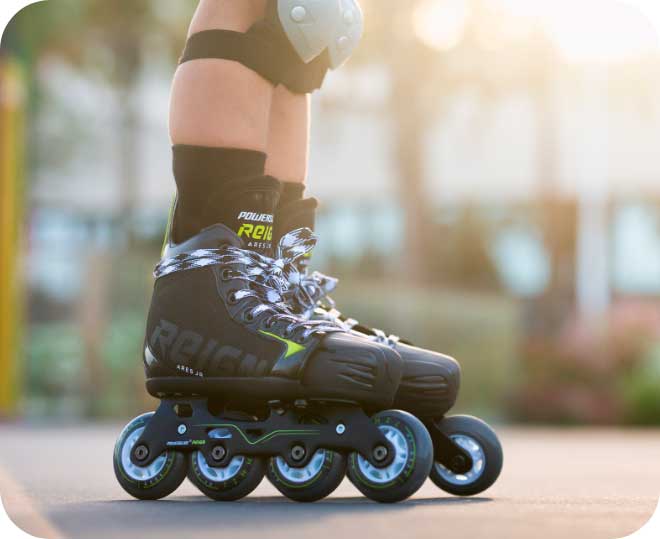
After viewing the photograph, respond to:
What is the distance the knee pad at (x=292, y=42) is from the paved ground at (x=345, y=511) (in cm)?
97

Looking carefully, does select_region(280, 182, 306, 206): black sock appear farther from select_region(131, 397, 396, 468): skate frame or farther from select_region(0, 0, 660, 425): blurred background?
select_region(0, 0, 660, 425): blurred background

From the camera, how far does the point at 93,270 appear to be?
11195mm

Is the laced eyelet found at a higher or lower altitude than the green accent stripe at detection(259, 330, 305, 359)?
higher

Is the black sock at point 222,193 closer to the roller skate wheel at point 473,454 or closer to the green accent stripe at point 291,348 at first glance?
the green accent stripe at point 291,348

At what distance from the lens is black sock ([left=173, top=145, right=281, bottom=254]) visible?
2.73 meters

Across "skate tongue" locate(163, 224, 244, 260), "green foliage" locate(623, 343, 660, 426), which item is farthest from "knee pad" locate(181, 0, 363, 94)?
"green foliage" locate(623, 343, 660, 426)

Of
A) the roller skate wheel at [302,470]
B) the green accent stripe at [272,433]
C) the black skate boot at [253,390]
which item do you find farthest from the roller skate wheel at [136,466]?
the roller skate wheel at [302,470]

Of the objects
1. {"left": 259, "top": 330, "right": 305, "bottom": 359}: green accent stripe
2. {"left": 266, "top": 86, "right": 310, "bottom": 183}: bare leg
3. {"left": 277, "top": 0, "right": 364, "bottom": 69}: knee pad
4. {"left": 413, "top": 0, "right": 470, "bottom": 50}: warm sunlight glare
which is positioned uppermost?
{"left": 413, "top": 0, "right": 470, "bottom": 50}: warm sunlight glare

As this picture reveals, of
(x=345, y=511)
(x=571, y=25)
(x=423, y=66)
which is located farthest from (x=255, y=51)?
(x=571, y=25)

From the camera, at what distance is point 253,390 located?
8.41ft

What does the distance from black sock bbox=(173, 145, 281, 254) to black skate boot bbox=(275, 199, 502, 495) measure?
19 centimetres

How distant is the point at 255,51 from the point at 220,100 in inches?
5.8

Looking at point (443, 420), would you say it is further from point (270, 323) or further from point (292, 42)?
point (292, 42)

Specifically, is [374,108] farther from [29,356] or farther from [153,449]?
[153,449]
